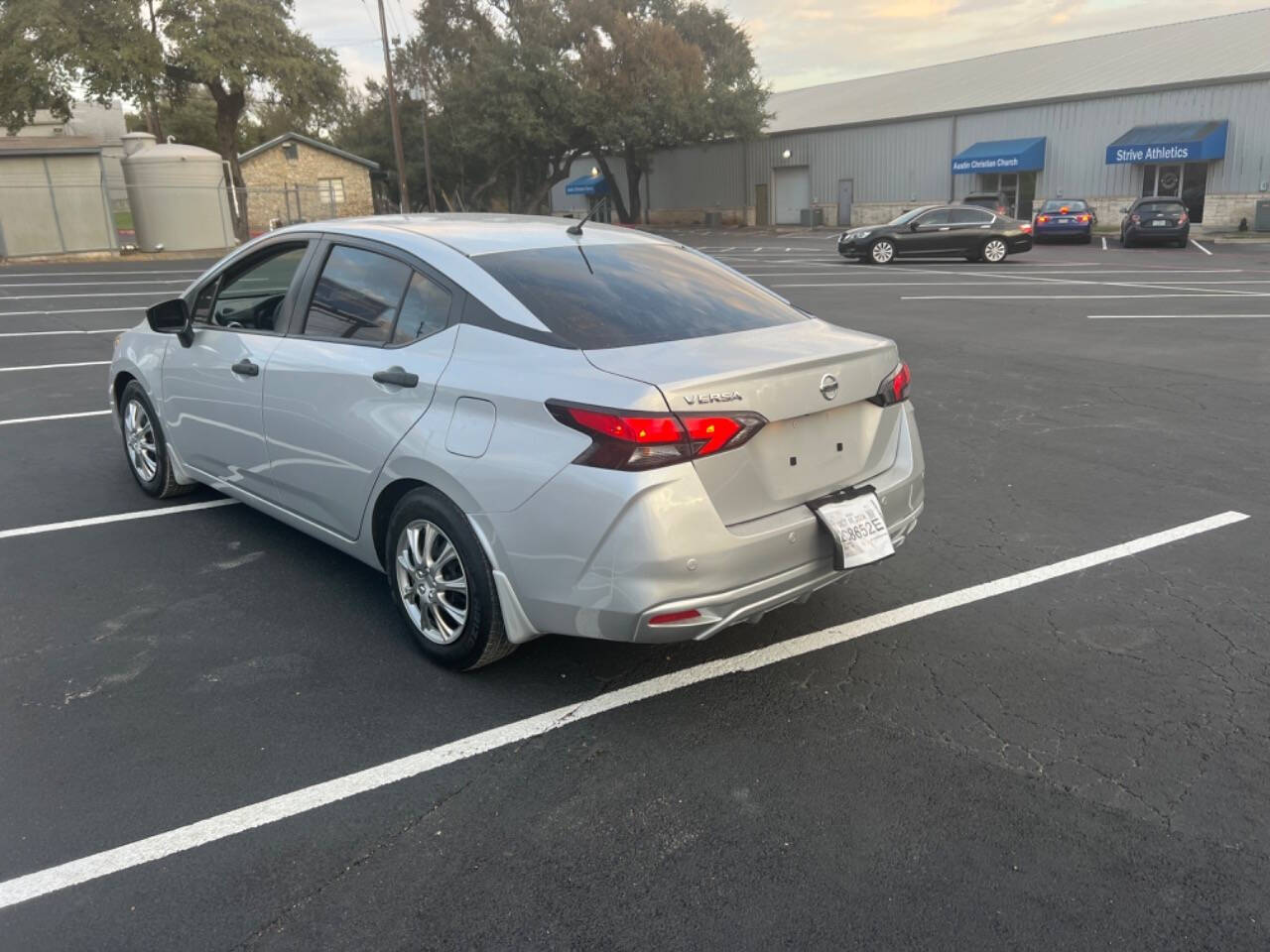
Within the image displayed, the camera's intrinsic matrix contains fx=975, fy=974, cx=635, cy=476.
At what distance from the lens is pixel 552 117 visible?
42.8 metres

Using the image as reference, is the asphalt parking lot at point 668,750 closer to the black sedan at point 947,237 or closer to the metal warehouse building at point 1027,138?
the black sedan at point 947,237

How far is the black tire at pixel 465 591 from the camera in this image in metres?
3.43

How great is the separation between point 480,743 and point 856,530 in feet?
4.93

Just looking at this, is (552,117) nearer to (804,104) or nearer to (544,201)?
(544,201)

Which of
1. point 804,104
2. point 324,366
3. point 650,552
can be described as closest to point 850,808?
point 650,552

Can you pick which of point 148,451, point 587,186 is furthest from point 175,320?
point 587,186

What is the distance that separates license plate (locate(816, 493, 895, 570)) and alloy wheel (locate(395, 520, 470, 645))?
1322 millimetres

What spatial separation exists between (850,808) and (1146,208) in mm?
28846

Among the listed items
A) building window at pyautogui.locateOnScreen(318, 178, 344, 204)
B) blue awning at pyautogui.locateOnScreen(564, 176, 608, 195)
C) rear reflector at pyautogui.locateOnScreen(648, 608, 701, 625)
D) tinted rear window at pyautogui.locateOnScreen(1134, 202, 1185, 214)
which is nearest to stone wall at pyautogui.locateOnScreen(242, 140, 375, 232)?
building window at pyautogui.locateOnScreen(318, 178, 344, 204)

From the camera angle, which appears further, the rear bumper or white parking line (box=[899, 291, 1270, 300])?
white parking line (box=[899, 291, 1270, 300])

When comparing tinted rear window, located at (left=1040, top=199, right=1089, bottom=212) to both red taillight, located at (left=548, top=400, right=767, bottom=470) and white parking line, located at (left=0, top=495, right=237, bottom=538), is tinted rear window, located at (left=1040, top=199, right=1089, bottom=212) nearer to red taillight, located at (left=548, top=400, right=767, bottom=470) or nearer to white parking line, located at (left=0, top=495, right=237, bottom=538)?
white parking line, located at (left=0, top=495, right=237, bottom=538)

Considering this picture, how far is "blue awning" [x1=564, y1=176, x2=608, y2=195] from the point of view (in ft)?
186

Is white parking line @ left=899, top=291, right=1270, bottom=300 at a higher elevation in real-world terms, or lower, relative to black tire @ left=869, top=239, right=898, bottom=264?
lower

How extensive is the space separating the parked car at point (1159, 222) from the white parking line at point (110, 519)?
27590 millimetres
